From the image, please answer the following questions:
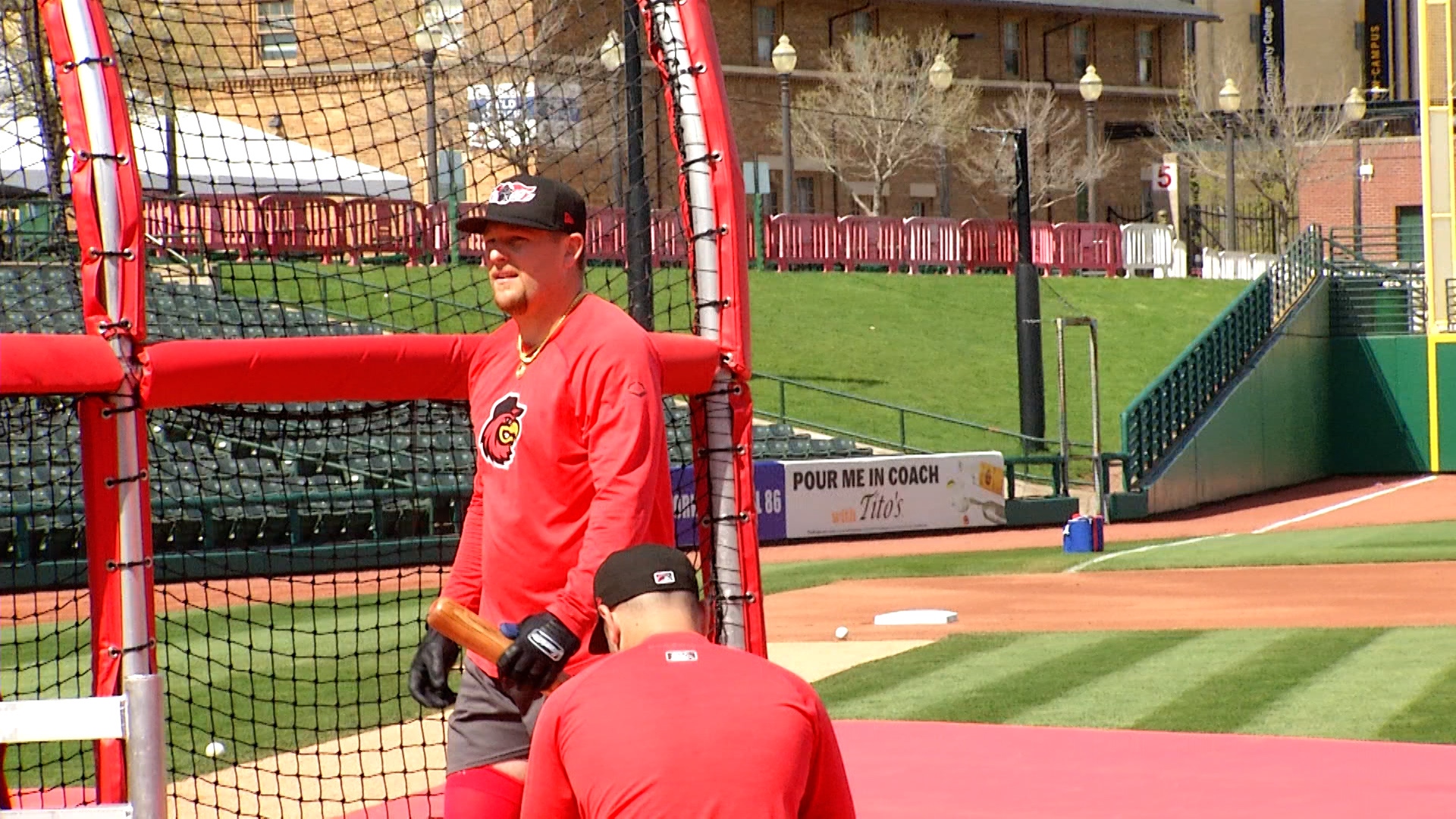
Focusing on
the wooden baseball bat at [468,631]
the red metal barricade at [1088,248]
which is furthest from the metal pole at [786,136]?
the wooden baseball bat at [468,631]

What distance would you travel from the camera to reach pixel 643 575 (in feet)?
13.4

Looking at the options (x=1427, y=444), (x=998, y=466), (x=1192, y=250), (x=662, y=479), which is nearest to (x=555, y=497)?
(x=662, y=479)

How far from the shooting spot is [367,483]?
22.0m

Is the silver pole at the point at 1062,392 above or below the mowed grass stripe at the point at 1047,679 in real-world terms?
above

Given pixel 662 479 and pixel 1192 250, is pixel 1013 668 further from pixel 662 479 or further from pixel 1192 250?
pixel 1192 250

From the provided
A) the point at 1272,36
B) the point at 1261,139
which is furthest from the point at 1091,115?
the point at 1272,36

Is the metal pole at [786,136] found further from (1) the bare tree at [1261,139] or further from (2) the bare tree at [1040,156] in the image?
(1) the bare tree at [1261,139]

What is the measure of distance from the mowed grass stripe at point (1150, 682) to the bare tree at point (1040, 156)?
3988 centimetres

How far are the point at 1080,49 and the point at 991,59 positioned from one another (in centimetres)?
470

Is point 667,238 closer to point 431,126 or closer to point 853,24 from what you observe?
point 431,126

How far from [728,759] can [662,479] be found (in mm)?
1477

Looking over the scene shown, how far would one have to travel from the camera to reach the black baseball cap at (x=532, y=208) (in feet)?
17.1

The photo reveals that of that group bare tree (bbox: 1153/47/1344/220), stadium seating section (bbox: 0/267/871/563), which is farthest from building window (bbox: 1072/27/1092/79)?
stadium seating section (bbox: 0/267/871/563)

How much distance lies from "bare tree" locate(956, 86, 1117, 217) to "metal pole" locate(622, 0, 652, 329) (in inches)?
1743
